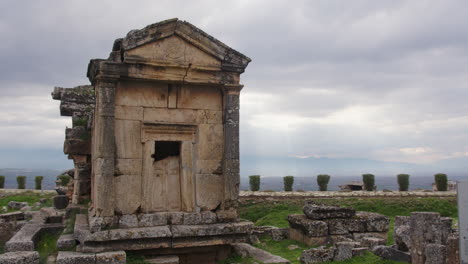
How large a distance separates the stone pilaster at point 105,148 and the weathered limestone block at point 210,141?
1805mm

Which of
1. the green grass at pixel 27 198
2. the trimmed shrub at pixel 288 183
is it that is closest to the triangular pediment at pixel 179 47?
the green grass at pixel 27 198

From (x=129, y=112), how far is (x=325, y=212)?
6.40 m

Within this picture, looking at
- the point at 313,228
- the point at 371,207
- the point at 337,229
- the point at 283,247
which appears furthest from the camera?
the point at 371,207

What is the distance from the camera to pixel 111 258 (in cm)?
752

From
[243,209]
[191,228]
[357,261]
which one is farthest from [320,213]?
[243,209]

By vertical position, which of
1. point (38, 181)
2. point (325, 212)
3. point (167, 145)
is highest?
point (167, 145)

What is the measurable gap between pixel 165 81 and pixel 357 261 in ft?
18.3

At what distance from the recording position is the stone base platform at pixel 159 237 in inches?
314

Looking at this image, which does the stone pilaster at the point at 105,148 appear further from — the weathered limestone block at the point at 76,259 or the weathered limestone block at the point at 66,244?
the weathered limestone block at the point at 76,259

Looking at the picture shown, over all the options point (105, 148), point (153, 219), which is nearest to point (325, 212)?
point (153, 219)

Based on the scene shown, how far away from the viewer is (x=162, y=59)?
349 inches

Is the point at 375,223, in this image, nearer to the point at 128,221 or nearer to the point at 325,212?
the point at 325,212

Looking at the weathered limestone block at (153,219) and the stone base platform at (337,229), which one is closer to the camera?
the weathered limestone block at (153,219)

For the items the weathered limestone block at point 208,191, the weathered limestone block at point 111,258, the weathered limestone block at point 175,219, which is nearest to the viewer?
the weathered limestone block at point 111,258
